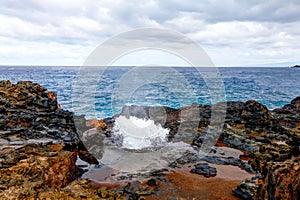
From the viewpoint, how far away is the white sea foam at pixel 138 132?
1561 centimetres

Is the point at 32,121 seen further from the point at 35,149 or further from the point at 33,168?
the point at 33,168

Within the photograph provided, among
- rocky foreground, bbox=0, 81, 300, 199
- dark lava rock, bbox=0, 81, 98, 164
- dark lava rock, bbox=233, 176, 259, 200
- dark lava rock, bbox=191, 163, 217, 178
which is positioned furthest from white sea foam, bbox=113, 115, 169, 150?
dark lava rock, bbox=233, 176, 259, 200

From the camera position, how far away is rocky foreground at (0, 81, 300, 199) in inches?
233

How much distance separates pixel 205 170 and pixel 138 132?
9.22 metres

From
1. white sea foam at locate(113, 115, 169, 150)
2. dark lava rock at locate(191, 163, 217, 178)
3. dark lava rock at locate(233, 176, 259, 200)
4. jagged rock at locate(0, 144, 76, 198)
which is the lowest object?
white sea foam at locate(113, 115, 169, 150)

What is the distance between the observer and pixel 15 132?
10539mm

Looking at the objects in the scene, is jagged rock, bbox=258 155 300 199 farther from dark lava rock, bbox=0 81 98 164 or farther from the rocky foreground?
dark lava rock, bbox=0 81 98 164

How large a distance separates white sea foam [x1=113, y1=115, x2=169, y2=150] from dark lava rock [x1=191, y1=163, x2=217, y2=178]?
4.42m

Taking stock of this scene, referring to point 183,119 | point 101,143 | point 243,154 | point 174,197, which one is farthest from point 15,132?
point 183,119

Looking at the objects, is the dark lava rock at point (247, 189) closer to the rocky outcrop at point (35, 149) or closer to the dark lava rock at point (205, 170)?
the dark lava rock at point (205, 170)

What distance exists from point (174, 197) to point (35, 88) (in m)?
14.1

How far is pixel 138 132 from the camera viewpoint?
19328 mm

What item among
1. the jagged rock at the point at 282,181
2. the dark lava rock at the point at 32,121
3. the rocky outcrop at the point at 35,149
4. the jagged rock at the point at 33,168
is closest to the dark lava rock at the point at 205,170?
the jagged rock at the point at 282,181

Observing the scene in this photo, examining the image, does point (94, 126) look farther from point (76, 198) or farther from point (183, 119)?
point (76, 198)
